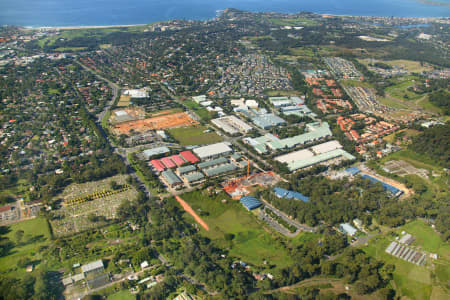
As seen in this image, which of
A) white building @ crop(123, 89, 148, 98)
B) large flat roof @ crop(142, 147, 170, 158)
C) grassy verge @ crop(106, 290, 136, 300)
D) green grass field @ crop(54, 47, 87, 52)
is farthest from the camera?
green grass field @ crop(54, 47, 87, 52)

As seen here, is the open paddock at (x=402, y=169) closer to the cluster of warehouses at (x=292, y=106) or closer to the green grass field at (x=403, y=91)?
the cluster of warehouses at (x=292, y=106)

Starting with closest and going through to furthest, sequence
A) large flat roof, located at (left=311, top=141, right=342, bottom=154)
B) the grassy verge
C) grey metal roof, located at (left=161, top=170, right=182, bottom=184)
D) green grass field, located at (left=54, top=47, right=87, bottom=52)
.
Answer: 1. the grassy verge
2. grey metal roof, located at (left=161, top=170, right=182, bottom=184)
3. large flat roof, located at (left=311, top=141, right=342, bottom=154)
4. green grass field, located at (left=54, top=47, right=87, bottom=52)

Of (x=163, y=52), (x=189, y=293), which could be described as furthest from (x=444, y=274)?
(x=163, y=52)

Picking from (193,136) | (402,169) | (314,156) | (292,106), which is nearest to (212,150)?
(193,136)

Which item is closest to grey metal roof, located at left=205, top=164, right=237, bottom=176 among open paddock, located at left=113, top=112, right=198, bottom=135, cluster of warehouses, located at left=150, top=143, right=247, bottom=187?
cluster of warehouses, located at left=150, top=143, right=247, bottom=187

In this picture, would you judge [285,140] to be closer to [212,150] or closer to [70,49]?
[212,150]

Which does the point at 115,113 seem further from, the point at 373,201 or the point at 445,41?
the point at 445,41

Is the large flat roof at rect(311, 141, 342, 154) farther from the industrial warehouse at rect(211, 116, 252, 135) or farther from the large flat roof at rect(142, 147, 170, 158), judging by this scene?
the large flat roof at rect(142, 147, 170, 158)
